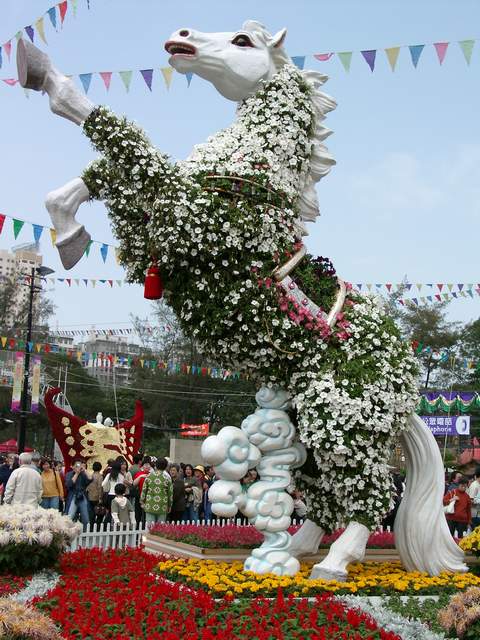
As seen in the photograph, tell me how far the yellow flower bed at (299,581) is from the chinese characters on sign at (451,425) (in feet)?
51.8

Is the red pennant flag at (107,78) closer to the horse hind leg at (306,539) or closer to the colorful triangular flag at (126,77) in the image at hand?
the colorful triangular flag at (126,77)

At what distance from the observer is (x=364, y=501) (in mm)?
6188

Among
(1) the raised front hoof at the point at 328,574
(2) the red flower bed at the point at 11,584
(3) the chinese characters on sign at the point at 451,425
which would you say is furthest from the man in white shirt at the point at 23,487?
(3) the chinese characters on sign at the point at 451,425

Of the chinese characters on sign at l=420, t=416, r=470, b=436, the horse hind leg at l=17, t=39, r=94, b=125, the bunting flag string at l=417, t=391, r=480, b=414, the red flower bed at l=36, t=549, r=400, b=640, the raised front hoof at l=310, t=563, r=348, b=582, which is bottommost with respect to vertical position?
the red flower bed at l=36, t=549, r=400, b=640

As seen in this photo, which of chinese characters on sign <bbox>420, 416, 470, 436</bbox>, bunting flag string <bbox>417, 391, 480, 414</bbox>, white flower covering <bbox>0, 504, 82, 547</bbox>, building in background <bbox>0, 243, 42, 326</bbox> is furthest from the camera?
building in background <bbox>0, 243, 42, 326</bbox>

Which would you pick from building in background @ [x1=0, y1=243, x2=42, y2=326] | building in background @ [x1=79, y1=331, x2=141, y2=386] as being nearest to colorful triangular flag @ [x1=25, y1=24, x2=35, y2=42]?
building in background @ [x1=79, y1=331, x2=141, y2=386]

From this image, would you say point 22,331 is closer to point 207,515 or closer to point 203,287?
point 207,515

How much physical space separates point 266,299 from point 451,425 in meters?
17.7

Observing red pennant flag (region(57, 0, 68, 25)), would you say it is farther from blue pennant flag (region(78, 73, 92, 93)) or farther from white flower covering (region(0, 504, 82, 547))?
white flower covering (region(0, 504, 82, 547))

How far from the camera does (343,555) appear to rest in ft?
19.8

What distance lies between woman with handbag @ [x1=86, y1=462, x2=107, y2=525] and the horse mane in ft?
19.0

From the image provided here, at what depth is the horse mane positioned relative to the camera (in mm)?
6801

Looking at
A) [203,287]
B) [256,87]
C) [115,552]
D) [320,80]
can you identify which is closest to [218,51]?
[256,87]

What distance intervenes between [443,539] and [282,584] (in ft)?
5.55
